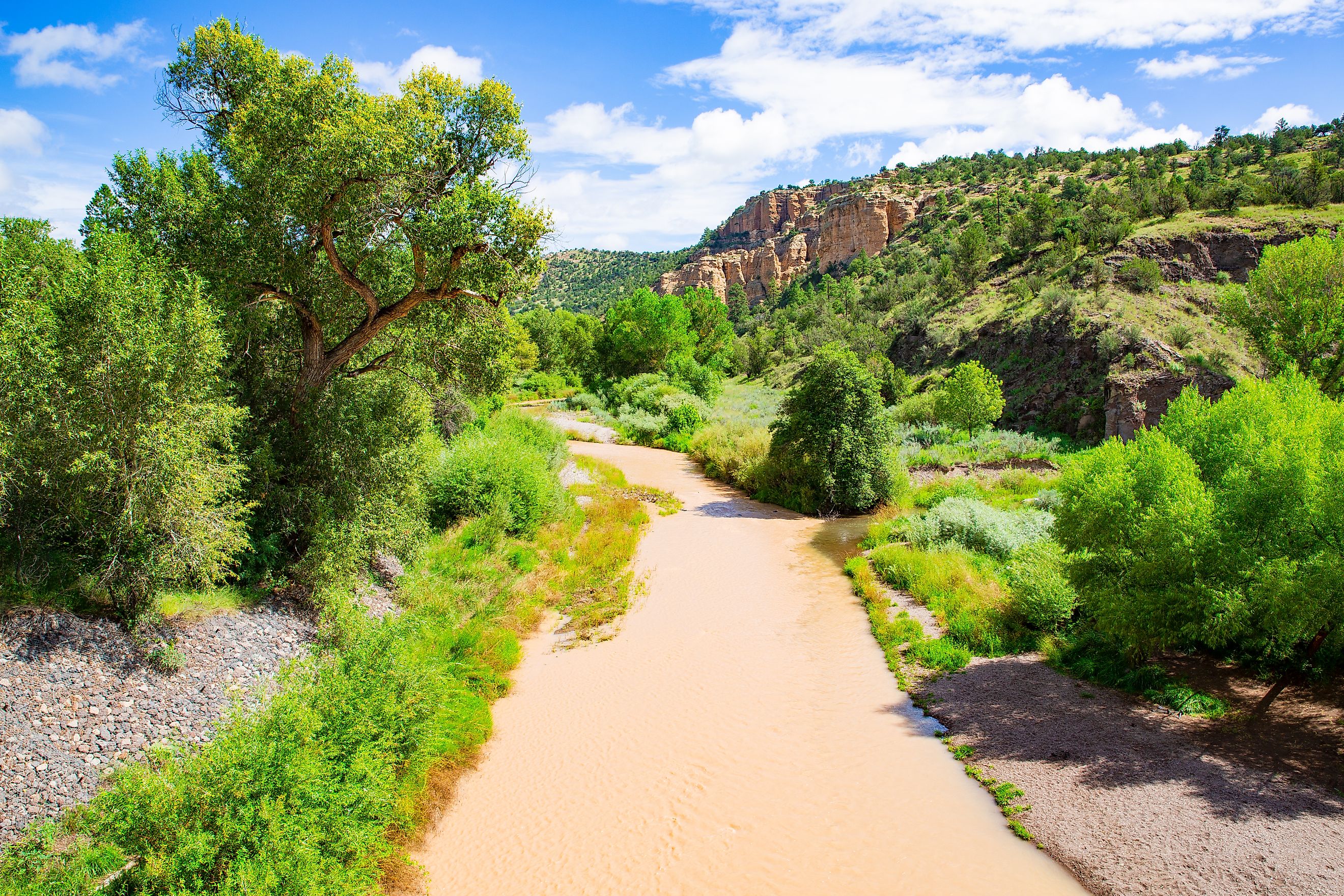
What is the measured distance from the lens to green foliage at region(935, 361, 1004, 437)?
28.9 meters

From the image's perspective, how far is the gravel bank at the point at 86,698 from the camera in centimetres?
650

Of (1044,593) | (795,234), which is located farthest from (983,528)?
(795,234)

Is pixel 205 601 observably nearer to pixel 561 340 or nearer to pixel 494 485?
pixel 494 485

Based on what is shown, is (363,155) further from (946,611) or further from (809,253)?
(809,253)

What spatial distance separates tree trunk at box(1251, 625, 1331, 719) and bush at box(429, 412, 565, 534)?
15261 mm

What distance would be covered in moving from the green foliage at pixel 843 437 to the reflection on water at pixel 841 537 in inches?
31.3

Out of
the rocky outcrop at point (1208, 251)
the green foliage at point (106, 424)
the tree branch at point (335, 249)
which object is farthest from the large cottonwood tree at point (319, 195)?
the rocky outcrop at point (1208, 251)

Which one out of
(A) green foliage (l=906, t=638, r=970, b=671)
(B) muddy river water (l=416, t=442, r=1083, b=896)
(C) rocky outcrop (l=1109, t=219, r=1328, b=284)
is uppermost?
(C) rocky outcrop (l=1109, t=219, r=1328, b=284)

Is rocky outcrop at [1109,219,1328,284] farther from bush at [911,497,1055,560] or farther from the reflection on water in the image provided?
bush at [911,497,1055,560]

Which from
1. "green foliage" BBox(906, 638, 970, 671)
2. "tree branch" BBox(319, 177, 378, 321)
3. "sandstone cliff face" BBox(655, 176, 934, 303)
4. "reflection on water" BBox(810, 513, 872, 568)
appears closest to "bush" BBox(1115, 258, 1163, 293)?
"reflection on water" BBox(810, 513, 872, 568)

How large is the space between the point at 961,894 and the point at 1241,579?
5.70 meters

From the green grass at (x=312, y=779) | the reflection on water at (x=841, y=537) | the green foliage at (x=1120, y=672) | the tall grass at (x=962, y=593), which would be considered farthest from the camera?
the reflection on water at (x=841, y=537)

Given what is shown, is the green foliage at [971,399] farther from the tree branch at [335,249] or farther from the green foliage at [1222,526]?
the tree branch at [335,249]

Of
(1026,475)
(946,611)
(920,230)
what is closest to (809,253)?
(920,230)
